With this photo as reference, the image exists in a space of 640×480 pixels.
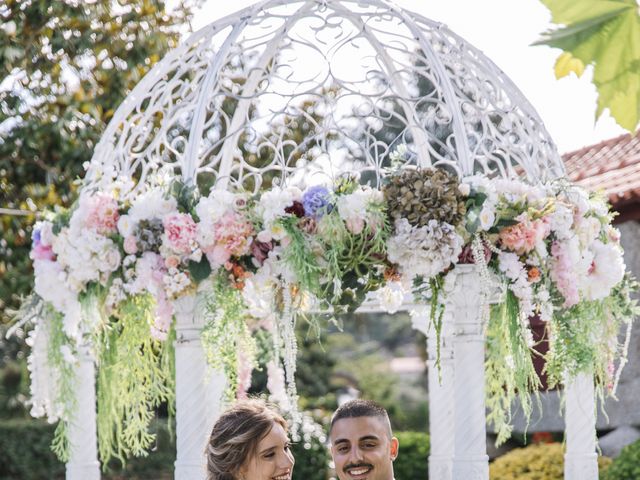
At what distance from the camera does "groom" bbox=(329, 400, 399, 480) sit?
464 centimetres

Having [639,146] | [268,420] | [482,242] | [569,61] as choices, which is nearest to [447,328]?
[482,242]

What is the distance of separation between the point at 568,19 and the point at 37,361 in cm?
620

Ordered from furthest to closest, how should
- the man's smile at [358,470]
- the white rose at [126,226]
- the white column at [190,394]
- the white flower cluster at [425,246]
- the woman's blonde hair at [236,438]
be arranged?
the white column at [190,394] → the white rose at [126,226] → the white flower cluster at [425,246] → the man's smile at [358,470] → the woman's blonde hair at [236,438]

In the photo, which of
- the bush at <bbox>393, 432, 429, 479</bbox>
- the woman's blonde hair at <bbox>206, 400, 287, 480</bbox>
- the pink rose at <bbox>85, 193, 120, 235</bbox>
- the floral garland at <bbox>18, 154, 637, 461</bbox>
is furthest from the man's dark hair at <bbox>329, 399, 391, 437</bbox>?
the bush at <bbox>393, 432, 429, 479</bbox>

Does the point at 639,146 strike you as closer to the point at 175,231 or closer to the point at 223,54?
the point at 223,54

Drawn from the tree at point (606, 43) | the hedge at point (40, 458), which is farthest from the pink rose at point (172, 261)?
the hedge at point (40, 458)

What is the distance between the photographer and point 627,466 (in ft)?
30.1

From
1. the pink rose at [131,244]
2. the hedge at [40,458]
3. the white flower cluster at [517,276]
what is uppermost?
the pink rose at [131,244]

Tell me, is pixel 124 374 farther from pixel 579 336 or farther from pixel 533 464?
pixel 533 464

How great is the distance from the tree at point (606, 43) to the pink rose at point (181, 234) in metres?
5.16

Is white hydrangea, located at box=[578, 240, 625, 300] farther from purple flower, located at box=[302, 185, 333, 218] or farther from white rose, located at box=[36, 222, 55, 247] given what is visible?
white rose, located at box=[36, 222, 55, 247]

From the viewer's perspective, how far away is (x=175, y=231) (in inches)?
219

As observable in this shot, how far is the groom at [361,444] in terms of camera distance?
4.64 m

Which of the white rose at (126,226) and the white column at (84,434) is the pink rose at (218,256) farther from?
the white column at (84,434)
